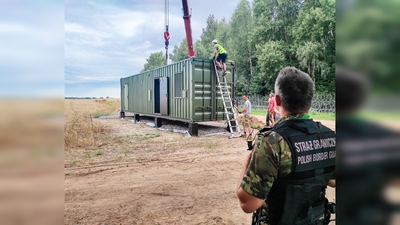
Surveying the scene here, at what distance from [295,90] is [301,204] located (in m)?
0.35

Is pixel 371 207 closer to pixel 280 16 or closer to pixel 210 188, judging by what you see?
pixel 210 188

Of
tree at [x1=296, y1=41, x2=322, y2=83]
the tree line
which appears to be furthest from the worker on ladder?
tree at [x1=296, y1=41, x2=322, y2=83]

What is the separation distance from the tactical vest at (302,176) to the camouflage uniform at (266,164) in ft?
0.07

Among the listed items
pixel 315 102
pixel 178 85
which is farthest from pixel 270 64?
pixel 178 85

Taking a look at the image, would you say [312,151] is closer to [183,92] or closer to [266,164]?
[266,164]

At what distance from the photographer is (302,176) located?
0.79 metres

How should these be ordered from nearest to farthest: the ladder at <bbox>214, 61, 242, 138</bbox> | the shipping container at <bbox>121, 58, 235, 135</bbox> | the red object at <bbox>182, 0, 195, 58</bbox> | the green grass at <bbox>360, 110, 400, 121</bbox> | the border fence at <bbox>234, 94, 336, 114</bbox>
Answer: the green grass at <bbox>360, 110, 400, 121</bbox>, the border fence at <bbox>234, 94, 336, 114</bbox>, the red object at <bbox>182, 0, 195, 58</bbox>, the ladder at <bbox>214, 61, 242, 138</bbox>, the shipping container at <bbox>121, 58, 235, 135</bbox>

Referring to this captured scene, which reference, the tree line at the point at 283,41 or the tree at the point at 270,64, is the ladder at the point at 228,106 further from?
the tree at the point at 270,64

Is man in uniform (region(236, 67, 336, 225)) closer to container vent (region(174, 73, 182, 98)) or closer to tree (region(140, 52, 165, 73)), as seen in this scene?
tree (region(140, 52, 165, 73))

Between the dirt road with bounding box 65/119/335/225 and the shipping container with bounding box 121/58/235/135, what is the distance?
655 mm

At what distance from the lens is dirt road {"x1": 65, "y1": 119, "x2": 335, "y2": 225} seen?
6.37ft

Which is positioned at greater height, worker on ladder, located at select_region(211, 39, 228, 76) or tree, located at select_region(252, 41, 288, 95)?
worker on ladder, located at select_region(211, 39, 228, 76)

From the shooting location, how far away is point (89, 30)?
235 cm

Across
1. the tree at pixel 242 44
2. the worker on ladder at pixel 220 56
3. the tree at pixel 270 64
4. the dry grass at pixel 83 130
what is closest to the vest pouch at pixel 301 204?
the tree at pixel 270 64
